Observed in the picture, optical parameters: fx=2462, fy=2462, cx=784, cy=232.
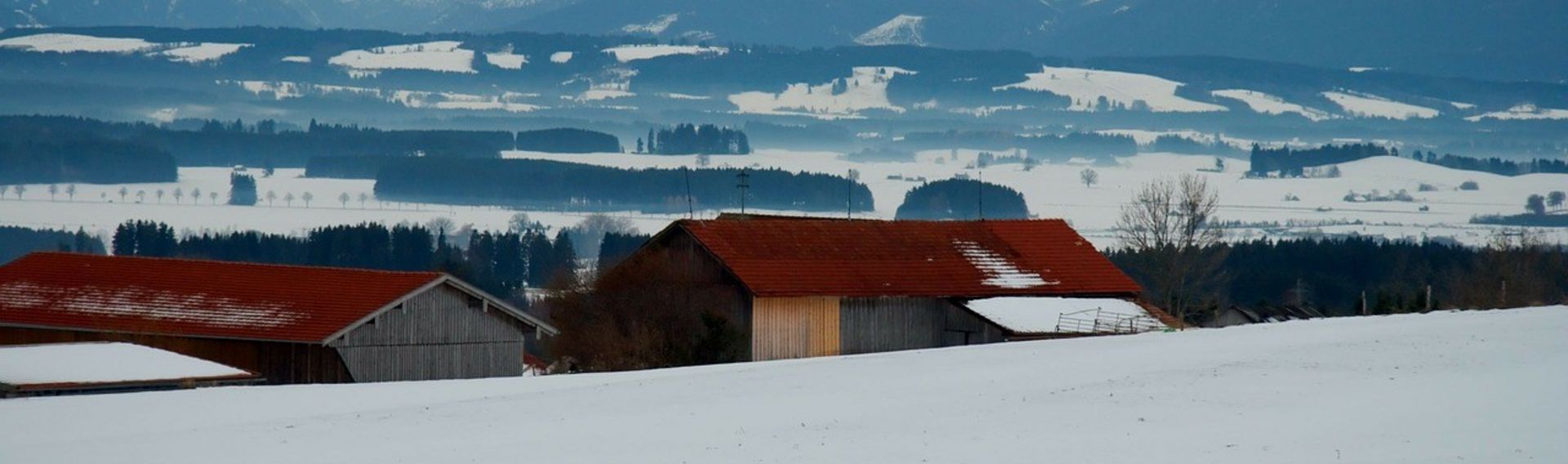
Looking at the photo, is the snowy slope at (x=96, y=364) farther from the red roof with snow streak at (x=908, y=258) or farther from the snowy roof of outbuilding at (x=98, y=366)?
the red roof with snow streak at (x=908, y=258)

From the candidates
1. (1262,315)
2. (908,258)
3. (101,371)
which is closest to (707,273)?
(908,258)

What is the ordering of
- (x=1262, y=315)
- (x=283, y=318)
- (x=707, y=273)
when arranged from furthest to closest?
(x=1262, y=315) → (x=707, y=273) → (x=283, y=318)

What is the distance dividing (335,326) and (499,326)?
17.9ft

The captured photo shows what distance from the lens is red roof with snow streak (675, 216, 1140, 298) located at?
217ft

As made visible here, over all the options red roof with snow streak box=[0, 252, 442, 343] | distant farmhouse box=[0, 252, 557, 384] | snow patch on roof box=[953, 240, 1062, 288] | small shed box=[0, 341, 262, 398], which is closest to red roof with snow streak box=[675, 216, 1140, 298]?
snow patch on roof box=[953, 240, 1062, 288]

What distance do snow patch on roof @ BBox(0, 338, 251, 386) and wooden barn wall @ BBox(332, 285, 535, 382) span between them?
13.7 ft

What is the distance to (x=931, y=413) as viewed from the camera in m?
38.5

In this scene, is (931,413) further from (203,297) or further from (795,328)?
(795,328)

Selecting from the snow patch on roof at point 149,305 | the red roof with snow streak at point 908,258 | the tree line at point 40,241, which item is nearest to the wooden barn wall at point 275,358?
the snow patch on roof at point 149,305

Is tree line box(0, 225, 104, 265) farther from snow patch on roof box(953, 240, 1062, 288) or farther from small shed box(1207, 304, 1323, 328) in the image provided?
snow patch on roof box(953, 240, 1062, 288)

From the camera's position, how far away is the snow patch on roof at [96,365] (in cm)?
4778

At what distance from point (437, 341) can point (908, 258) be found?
16.1 meters

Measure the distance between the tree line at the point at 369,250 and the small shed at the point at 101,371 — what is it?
8702 cm

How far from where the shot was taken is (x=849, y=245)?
69625 mm
